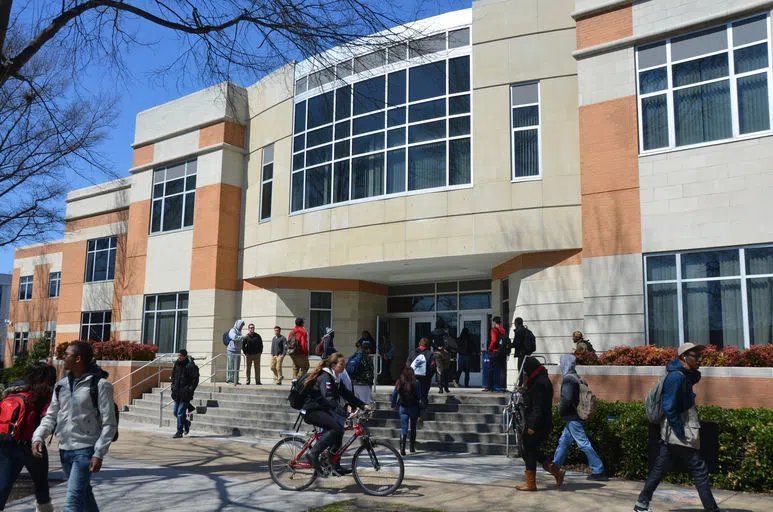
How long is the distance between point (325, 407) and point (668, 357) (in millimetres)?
7222

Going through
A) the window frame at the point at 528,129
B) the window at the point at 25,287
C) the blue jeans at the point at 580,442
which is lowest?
the blue jeans at the point at 580,442

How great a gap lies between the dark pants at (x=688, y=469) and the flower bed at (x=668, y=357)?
515 centimetres

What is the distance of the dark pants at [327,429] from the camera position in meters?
8.89

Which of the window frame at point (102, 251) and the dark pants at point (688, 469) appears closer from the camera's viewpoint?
the dark pants at point (688, 469)

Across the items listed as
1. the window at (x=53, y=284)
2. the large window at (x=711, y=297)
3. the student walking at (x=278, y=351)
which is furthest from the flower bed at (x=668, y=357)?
the window at (x=53, y=284)

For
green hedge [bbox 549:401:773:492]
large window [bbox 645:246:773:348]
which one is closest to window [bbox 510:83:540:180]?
large window [bbox 645:246:773:348]

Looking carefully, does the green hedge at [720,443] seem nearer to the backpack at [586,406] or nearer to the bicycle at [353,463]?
the backpack at [586,406]

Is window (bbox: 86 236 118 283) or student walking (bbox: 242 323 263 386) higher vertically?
window (bbox: 86 236 118 283)

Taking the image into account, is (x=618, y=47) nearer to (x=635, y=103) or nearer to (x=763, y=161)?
(x=635, y=103)

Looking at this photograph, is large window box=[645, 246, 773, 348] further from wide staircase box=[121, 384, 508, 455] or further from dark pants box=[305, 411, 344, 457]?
dark pants box=[305, 411, 344, 457]

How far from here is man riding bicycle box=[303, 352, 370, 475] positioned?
29.2 feet

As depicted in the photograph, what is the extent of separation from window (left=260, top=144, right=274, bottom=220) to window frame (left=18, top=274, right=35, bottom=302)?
24767mm

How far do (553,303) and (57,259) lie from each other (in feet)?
107

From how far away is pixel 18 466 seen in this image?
6770 mm
